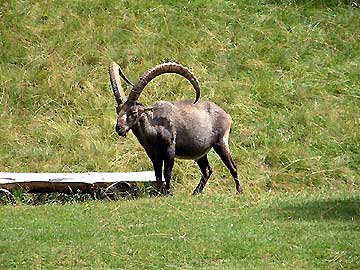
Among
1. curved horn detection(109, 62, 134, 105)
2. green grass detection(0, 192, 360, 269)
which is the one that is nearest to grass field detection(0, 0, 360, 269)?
green grass detection(0, 192, 360, 269)

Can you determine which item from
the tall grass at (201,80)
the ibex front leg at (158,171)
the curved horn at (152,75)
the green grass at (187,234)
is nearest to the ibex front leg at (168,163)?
the ibex front leg at (158,171)

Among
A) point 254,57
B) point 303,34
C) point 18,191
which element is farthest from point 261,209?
point 303,34

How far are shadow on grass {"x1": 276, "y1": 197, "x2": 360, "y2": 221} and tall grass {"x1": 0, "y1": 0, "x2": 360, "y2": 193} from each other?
3.75 m

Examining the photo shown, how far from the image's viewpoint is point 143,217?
1005cm

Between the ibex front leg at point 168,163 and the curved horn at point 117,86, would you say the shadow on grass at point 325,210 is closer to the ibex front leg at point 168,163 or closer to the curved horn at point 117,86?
the ibex front leg at point 168,163

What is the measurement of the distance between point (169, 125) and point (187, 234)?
3.19m

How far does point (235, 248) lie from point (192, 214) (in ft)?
5.74

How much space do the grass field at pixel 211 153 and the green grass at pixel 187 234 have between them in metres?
0.02

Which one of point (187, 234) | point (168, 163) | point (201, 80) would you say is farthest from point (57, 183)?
point (201, 80)

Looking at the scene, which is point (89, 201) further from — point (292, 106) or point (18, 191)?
point (292, 106)

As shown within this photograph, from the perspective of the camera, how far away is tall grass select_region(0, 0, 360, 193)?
1537 centimetres

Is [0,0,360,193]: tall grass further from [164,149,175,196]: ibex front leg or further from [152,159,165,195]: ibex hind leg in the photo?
[164,149,175,196]: ibex front leg

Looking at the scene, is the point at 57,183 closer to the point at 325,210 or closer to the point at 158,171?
the point at 158,171

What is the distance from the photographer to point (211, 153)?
15.6m
